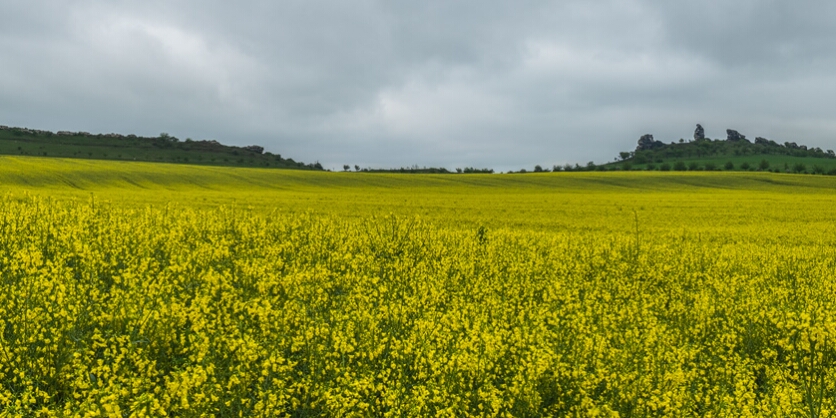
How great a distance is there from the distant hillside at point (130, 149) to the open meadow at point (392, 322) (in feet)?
382

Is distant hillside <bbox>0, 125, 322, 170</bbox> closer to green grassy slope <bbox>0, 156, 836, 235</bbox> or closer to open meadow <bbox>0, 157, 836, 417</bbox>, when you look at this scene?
green grassy slope <bbox>0, 156, 836, 235</bbox>

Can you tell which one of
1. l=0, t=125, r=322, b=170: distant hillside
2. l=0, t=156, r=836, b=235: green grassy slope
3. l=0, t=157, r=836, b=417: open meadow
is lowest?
l=0, t=157, r=836, b=417: open meadow

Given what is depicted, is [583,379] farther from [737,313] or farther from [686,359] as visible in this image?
[737,313]

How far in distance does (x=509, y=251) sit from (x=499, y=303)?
4964 mm

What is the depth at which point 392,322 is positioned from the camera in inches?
263

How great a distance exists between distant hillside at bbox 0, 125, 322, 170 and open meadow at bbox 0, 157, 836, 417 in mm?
116423

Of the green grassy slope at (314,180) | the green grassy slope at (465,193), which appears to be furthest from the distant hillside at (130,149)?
the green grassy slope at (465,193)

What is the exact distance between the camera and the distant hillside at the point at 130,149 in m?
114

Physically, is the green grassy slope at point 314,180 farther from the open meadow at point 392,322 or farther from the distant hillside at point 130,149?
the distant hillside at point 130,149

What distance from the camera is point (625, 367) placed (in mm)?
5547

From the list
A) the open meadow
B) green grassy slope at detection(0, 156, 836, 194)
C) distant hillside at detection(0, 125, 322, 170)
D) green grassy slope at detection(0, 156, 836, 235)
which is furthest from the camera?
distant hillside at detection(0, 125, 322, 170)

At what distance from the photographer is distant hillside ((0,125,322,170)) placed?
114m

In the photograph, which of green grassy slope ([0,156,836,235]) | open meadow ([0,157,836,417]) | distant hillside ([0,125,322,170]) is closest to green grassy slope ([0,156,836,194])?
green grassy slope ([0,156,836,235])

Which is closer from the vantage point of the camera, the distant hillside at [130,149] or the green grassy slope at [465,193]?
the green grassy slope at [465,193]
